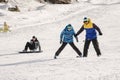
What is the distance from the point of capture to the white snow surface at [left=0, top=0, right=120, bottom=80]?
1039 centimetres

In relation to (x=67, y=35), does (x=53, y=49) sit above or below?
below

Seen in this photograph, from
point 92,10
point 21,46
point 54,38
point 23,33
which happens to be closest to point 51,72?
point 21,46

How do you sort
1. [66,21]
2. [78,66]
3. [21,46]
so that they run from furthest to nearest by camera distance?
1. [66,21]
2. [21,46]
3. [78,66]

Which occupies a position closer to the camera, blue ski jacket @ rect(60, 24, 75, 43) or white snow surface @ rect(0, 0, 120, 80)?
white snow surface @ rect(0, 0, 120, 80)

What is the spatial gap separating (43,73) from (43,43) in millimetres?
12390

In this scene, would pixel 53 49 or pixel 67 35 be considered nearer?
pixel 67 35

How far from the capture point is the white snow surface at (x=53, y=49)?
10.4m

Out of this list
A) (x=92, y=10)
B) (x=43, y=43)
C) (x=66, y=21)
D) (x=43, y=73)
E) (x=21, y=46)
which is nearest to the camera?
(x=43, y=73)

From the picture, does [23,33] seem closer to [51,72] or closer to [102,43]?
[102,43]

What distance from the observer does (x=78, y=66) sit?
37.3 feet

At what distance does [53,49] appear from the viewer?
1991cm

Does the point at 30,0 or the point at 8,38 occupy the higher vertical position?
the point at 30,0

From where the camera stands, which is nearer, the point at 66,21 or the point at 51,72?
the point at 51,72

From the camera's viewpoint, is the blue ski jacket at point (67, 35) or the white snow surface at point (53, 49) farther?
the blue ski jacket at point (67, 35)
